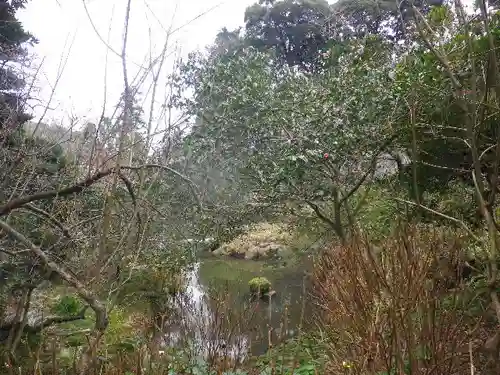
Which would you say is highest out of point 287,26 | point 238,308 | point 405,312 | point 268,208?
point 287,26

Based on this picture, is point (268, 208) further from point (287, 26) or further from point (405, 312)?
point (287, 26)

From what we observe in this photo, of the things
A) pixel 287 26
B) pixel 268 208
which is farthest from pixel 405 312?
pixel 287 26

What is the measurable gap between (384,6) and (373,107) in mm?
10084

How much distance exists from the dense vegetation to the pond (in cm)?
6

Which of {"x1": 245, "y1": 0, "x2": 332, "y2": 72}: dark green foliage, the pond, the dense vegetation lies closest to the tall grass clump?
the dense vegetation

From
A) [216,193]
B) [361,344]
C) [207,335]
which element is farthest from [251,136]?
[361,344]

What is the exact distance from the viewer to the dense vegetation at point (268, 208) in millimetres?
2492

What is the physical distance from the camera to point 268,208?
773 centimetres

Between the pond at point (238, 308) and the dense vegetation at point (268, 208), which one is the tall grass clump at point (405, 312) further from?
the pond at point (238, 308)

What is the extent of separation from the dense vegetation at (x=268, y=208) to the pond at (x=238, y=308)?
0.06 metres

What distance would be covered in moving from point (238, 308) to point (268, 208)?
246cm

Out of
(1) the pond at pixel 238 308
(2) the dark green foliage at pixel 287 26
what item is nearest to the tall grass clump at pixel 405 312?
(1) the pond at pixel 238 308

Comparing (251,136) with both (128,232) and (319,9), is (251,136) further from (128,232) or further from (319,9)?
(319,9)

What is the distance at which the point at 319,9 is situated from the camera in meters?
19.3
